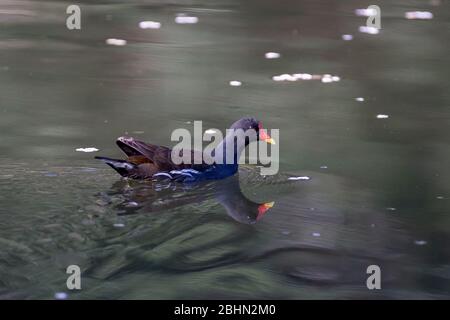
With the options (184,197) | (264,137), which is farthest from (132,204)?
(264,137)

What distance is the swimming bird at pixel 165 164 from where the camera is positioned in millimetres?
7676

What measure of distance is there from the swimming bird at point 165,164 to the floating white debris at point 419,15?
7563mm

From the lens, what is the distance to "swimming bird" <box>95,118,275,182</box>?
7.68 m

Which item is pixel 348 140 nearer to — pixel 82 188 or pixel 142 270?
pixel 82 188

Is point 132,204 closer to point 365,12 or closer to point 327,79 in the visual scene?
point 327,79

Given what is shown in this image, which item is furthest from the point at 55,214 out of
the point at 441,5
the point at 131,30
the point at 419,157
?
the point at 441,5

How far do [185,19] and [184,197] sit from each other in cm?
738

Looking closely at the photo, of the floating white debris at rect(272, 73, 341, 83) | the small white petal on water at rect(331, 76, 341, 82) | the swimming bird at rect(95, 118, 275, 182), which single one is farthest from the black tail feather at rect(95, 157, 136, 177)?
the small white petal on water at rect(331, 76, 341, 82)

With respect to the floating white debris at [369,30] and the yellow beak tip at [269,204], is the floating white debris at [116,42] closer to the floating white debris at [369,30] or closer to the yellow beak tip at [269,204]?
the floating white debris at [369,30]

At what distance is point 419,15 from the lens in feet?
48.9

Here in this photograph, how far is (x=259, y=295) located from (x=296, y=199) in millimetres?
1816

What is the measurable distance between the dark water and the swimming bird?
0.13 metres

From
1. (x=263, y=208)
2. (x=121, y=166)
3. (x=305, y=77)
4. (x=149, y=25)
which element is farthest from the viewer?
(x=149, y=25)

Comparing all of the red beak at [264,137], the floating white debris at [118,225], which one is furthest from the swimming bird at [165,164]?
the floating white debris at [118,225]
